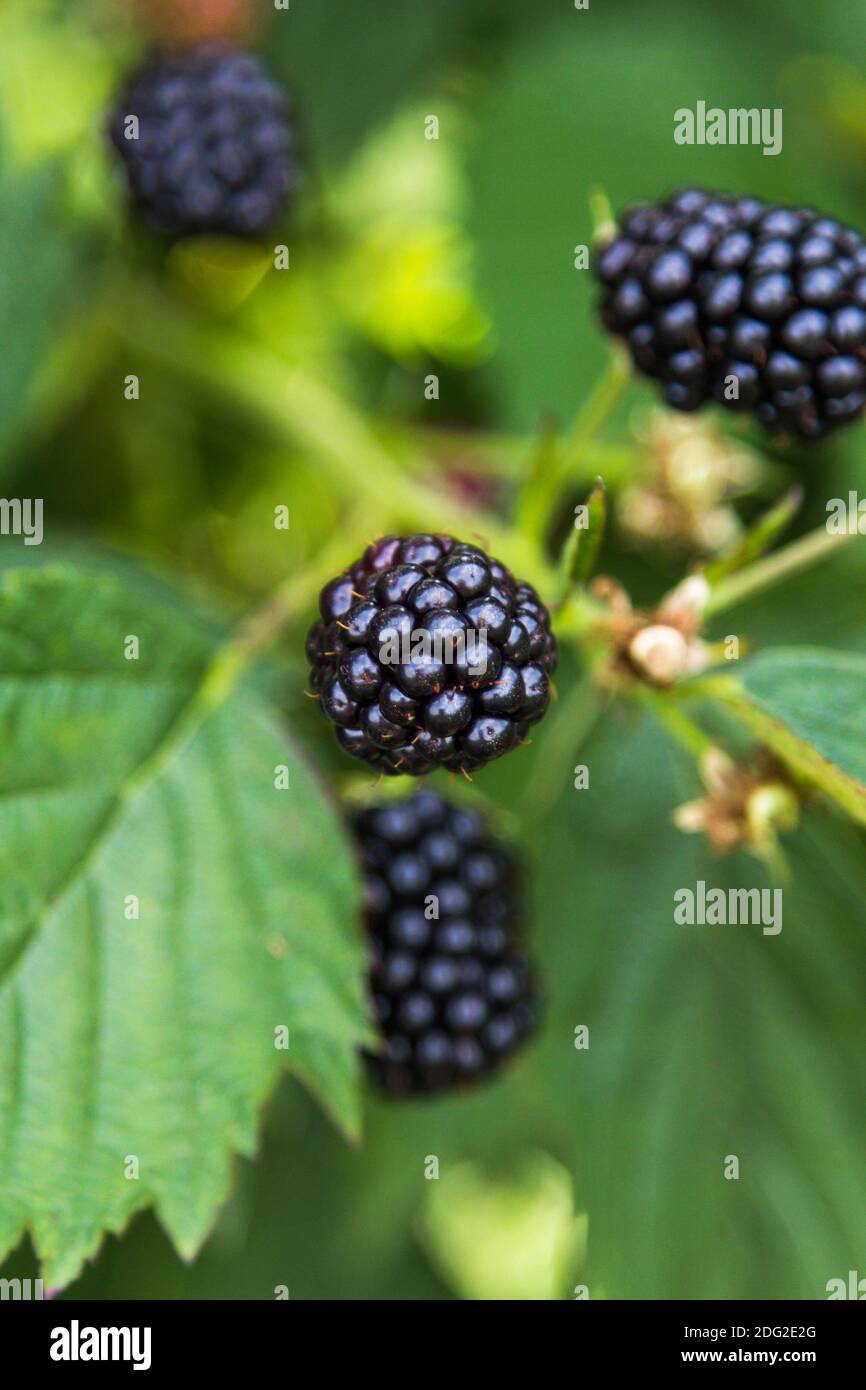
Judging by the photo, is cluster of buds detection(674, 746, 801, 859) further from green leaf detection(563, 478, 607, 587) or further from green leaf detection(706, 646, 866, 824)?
green leaf detection(563, 478, 607, 587)

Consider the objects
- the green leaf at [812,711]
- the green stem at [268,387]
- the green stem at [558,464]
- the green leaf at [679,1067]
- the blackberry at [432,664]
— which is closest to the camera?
the blackberry at [432,664]

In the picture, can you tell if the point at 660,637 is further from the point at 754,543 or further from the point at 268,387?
the point at 268,387

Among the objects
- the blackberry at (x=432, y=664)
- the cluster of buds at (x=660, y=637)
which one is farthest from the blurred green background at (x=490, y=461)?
the blackberry at (x=432, y=664)

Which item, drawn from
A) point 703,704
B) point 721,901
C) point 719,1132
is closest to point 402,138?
point 703,704

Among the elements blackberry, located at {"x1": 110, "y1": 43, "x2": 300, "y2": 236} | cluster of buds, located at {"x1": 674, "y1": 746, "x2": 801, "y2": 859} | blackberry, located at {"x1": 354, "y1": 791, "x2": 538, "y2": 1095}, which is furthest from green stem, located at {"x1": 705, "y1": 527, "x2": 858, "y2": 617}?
blackberry, located at {"x1": 110, "y1": 43, "x2": 300, "y2": 236}

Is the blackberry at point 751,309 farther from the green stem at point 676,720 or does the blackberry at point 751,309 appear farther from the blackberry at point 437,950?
the blackberry at point 437,950

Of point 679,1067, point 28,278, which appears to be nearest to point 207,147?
point 28,278
